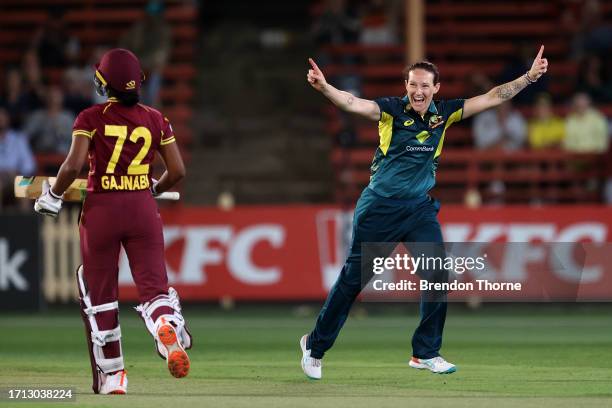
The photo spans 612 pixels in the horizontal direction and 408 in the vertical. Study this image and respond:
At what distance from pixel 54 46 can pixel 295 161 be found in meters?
4.32

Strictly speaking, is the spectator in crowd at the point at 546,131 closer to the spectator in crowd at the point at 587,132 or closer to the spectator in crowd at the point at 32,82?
the spectator in crowd at the point at 587,132

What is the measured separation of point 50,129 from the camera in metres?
20.2

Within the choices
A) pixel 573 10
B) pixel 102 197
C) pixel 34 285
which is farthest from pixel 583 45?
pixel 102 197

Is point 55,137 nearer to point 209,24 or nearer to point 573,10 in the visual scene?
point 209,24

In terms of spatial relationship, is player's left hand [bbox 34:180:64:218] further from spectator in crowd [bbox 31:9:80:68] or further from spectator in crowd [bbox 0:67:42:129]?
spectator in crowd [bbox 31:9:80:68]

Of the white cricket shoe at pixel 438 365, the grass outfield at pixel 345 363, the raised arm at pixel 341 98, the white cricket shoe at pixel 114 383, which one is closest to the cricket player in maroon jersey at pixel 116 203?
the white cricket shoe at pixel 114 383

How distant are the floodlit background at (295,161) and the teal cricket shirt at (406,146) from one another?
5.99ft

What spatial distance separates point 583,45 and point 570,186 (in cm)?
302

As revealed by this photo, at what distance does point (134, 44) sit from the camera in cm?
2148

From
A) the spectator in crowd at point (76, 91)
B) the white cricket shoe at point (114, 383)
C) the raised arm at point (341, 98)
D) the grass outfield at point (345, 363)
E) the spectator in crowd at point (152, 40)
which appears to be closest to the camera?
the grass outfield at point (345, 363)

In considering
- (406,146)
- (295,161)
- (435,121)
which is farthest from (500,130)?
(406,146)

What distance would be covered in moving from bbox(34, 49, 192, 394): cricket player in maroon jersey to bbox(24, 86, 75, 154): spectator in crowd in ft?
36.0

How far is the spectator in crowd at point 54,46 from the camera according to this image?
22359mm

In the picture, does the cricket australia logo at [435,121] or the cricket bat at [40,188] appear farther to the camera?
the cricket australia logo at [435,121]
